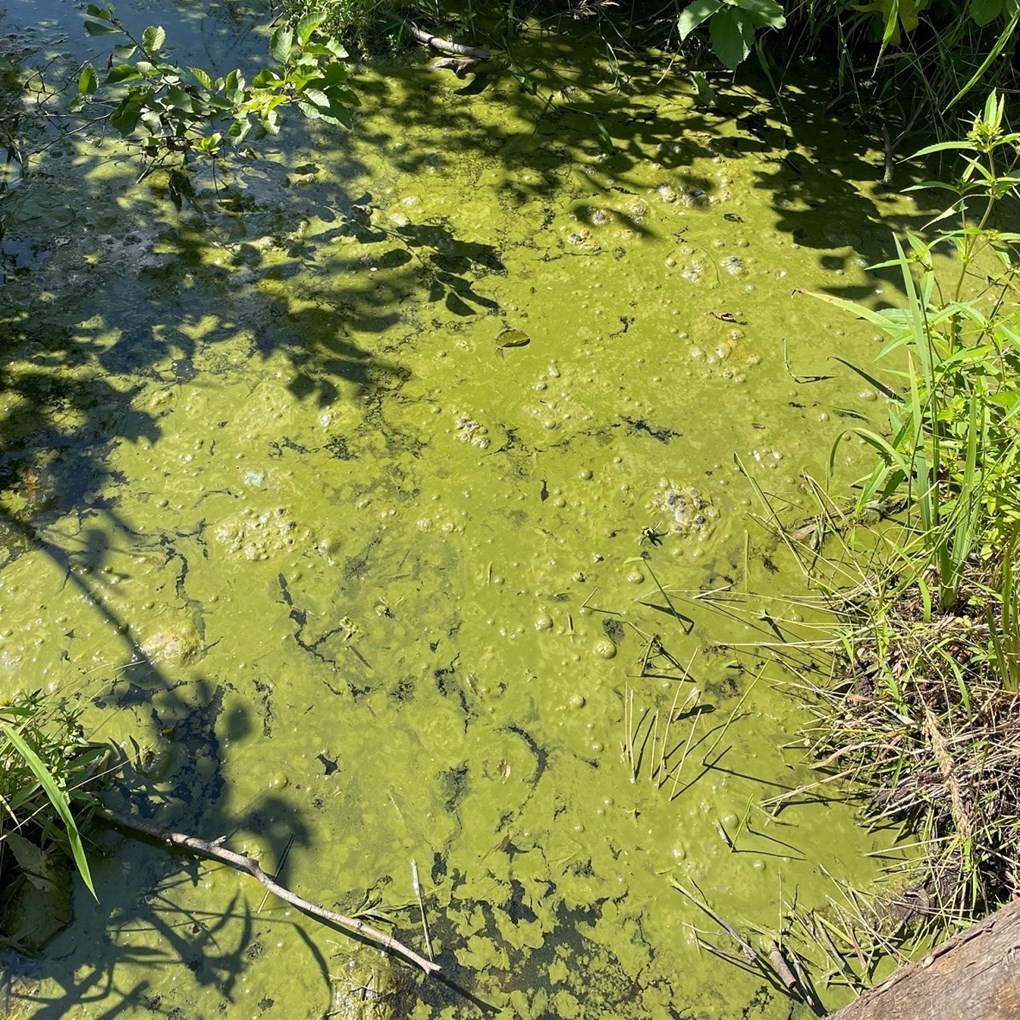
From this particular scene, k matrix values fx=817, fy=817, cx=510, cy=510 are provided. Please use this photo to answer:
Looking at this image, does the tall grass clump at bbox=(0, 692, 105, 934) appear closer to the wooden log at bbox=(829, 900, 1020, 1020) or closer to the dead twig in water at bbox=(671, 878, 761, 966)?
the dead twig in water at bbox=(671, 878, 761, 966)

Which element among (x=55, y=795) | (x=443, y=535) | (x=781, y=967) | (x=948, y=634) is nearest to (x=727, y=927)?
(x=781, y=967)

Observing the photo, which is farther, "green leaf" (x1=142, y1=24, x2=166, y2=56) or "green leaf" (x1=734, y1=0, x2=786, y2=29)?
"green leaf" (x1=142, y1=24, x2=166, y2=56)

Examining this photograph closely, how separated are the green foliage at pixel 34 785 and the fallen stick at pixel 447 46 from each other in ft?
7.76

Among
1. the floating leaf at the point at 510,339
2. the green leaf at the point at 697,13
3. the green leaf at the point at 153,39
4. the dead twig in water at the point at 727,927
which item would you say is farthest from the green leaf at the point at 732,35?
the dead twig in water at the point at 727,927

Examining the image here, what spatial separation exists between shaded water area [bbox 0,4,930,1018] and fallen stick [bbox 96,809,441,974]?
0.03 metres

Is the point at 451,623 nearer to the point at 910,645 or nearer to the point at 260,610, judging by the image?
the point at 260,610

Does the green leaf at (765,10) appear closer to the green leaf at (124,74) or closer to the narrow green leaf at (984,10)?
the narrow green leaf at (984,10)

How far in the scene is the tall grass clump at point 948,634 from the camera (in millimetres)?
1324

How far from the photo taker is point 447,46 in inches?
108

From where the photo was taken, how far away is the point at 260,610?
1.61 meters

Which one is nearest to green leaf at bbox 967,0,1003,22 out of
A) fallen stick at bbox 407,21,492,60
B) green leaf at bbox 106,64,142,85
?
fallen stick at bbox 407,21,492,60

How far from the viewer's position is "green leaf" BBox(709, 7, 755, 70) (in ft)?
6.98

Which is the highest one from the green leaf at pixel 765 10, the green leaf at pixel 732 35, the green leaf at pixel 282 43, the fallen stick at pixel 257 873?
the green leaf at pixel 765 10

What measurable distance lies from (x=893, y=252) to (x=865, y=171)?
371mm
